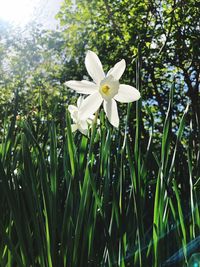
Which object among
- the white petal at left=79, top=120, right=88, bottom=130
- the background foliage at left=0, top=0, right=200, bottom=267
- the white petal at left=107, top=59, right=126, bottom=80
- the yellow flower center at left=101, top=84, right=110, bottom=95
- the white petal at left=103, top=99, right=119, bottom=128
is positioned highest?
the white petal at left=107, top=59, right=126, bottom=80

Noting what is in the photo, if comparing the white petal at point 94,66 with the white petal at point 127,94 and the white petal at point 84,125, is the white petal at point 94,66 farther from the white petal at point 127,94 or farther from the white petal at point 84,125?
the white petal at point 84,125

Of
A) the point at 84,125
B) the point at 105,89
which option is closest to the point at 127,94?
the point at 105,89

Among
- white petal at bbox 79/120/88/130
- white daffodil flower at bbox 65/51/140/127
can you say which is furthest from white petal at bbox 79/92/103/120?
white petal at bbox 79/120/88/130

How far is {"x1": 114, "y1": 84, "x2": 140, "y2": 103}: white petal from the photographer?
726 millimetres

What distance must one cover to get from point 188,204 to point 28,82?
5.24 m

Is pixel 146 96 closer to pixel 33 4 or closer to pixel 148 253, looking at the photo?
pixel 33 4

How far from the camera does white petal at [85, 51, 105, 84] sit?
73 centimetres

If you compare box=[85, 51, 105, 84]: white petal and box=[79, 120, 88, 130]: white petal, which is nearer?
box=[85, 51, 105, 84]: white petal

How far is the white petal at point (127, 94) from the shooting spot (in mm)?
726

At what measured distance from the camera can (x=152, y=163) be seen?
38.3 inches

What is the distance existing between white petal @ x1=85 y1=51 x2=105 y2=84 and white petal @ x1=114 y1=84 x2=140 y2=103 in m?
0.04

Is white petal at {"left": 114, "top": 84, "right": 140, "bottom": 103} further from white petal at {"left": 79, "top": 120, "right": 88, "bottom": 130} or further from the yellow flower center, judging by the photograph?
white petal at {"left": 79, "top": 120, "right": 88, "bottom": 130}

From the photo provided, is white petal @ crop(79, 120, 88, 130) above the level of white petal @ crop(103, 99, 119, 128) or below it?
below

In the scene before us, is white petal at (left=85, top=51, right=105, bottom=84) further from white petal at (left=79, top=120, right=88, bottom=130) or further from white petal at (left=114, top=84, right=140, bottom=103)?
white petal at (left=79, top=120, right=88, bottom=130)
